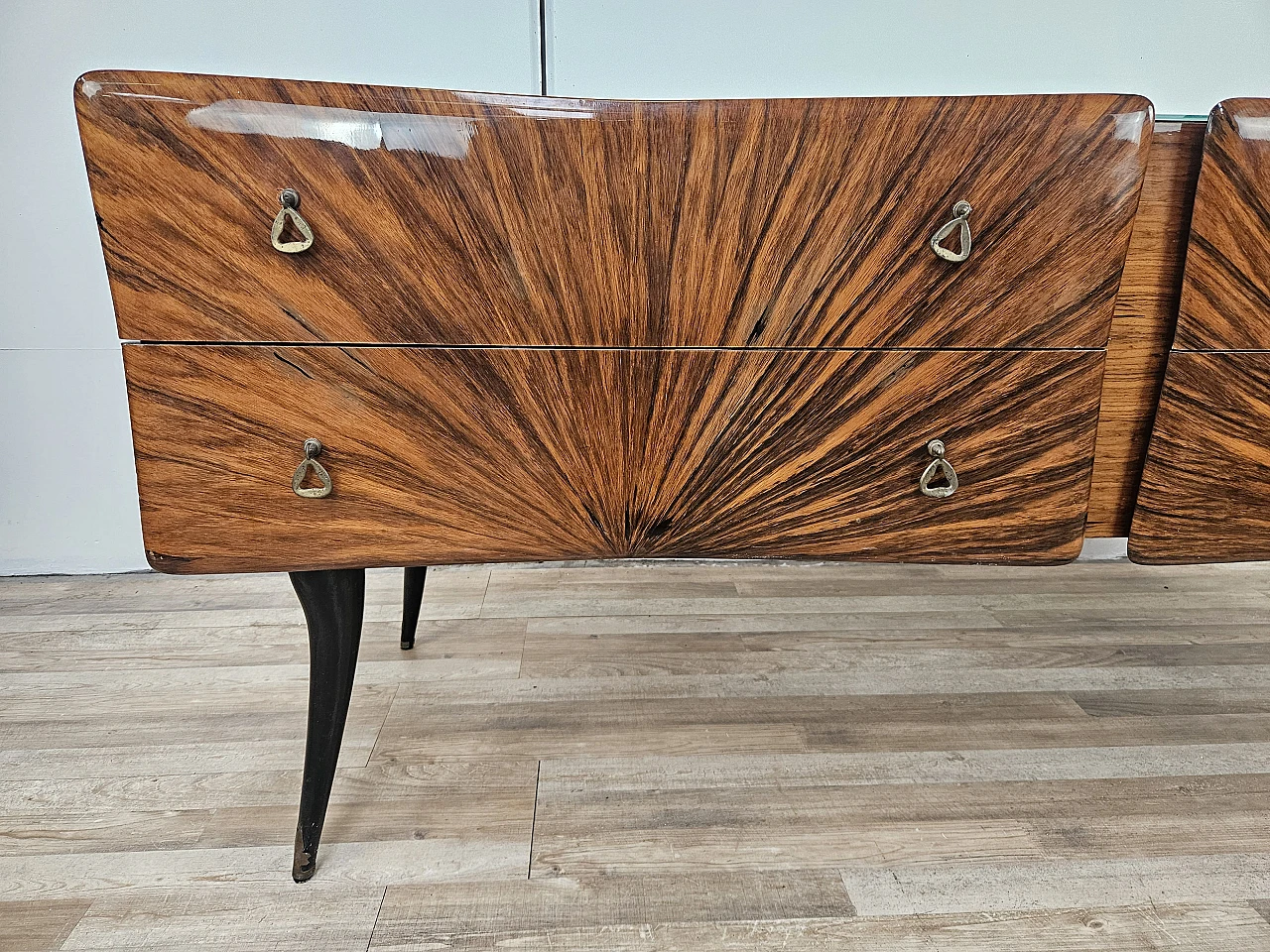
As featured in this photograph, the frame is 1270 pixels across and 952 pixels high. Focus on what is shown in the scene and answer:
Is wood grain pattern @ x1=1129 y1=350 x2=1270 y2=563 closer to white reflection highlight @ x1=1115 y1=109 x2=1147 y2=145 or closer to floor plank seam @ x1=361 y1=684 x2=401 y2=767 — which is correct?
white reflection highlight @ x1=1115 y1=109 x2=1147 y2=145

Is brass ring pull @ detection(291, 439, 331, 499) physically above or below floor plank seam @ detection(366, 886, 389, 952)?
above

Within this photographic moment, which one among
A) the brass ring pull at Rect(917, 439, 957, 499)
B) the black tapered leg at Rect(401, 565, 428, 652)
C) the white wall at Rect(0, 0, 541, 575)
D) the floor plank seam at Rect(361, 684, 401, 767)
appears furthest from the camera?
the white wall at Rect(0, 0, 541, 575)

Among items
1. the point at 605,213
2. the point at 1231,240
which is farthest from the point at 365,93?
the point at 1231,240

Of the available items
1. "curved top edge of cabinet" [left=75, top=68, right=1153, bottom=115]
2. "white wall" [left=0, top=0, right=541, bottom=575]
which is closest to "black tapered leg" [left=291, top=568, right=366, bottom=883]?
"curved top edge of cabinet" [left=75, top=68, right=1153, bottom=115]

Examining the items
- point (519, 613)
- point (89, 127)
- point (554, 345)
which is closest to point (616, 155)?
point (554, 345)

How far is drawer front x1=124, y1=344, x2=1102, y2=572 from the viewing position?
2.18 feet

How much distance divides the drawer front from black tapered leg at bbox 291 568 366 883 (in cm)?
7

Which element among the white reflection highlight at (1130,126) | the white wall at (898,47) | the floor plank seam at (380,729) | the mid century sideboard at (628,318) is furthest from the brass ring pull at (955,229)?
the white wall at (898,47)

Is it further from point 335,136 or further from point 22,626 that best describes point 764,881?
point 22,626

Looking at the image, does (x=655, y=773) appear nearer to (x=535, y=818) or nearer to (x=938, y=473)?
(x=535, y=818)

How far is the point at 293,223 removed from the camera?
63cm

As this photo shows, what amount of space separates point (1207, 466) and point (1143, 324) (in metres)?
0.14

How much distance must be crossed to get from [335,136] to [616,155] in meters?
0.21

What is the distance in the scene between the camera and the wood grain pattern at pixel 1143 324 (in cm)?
67
